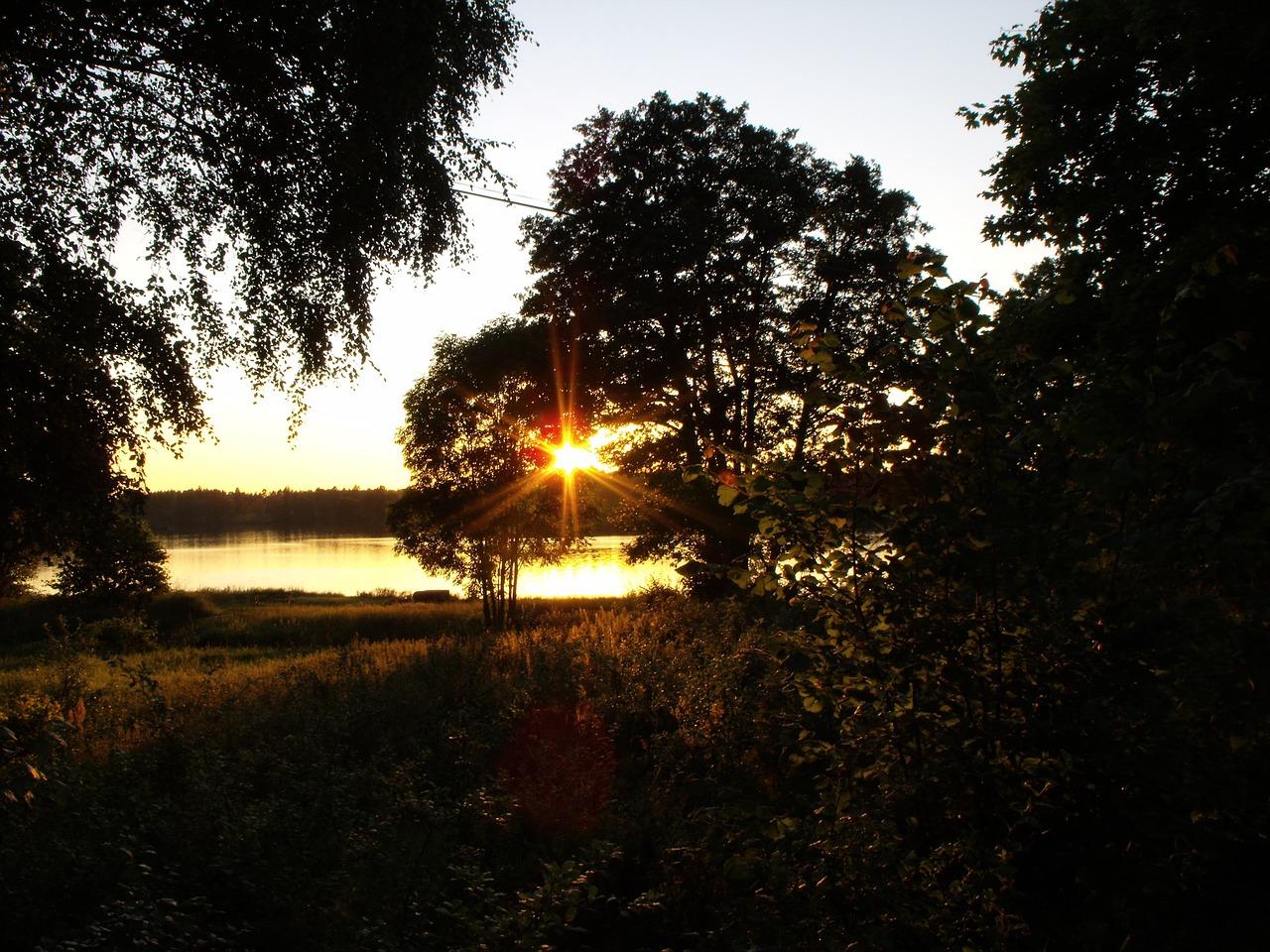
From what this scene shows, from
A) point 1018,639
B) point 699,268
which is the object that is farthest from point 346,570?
point 1018,639

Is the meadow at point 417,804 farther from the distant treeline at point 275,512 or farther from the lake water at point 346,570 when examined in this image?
the distant treeline at point 275,512

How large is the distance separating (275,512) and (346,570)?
97.3 meters

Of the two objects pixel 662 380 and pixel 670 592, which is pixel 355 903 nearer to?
pixel 670 592

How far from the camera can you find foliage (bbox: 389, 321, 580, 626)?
28.7 metres

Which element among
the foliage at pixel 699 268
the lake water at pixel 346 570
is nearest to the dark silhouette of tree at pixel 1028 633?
the foliage at pixel 699 268

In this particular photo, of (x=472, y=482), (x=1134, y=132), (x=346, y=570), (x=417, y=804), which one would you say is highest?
(x=1134, y=132)

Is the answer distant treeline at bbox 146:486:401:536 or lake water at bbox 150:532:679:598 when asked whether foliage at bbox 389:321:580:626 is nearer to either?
lake water at bbox 150:532:679:598

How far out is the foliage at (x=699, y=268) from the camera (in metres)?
22.3

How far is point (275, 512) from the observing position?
520ft

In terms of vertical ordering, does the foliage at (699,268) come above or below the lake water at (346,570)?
above

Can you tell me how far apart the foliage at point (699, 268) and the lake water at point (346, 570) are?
30.1ft

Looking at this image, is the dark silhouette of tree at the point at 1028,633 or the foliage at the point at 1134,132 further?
the foliage at the point at 1134,132

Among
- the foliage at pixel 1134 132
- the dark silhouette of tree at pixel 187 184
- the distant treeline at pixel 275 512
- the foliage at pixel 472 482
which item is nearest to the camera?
the dark silhouette of tree at pixel 187 184

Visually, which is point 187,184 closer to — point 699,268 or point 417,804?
point 417,804
